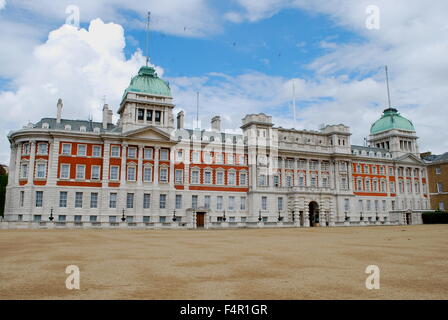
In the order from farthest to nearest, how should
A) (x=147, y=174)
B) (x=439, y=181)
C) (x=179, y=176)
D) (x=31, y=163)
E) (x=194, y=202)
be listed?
(x=439, y=181) → (x=194, y=202) → (x=179, y=176) → (x=147, y=174) → (x=31, y=163)

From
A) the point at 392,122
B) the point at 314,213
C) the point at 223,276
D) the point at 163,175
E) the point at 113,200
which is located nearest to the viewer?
the point at 223,276

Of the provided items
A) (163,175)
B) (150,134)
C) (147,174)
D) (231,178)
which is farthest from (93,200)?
(231,178)

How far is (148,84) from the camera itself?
56281 millimetres

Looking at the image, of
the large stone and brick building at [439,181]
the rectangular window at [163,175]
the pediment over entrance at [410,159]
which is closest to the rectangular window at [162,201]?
the rectangular window at [163,175]

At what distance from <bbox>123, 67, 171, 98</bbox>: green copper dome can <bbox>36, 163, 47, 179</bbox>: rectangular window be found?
16.0m

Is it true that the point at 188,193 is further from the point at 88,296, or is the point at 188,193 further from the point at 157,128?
the point at 88,296

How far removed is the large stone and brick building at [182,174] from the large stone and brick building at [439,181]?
1048 cm

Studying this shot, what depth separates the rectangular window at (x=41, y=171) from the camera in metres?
49.5

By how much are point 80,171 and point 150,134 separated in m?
11.1

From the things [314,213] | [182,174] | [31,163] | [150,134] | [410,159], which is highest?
[150,134]

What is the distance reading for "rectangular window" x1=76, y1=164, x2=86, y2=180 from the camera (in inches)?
2000

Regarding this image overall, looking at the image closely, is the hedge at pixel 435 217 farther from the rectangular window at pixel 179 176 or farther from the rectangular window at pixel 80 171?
the rectangular window at pixel 80 171

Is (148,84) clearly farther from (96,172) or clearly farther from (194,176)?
(194,176)
